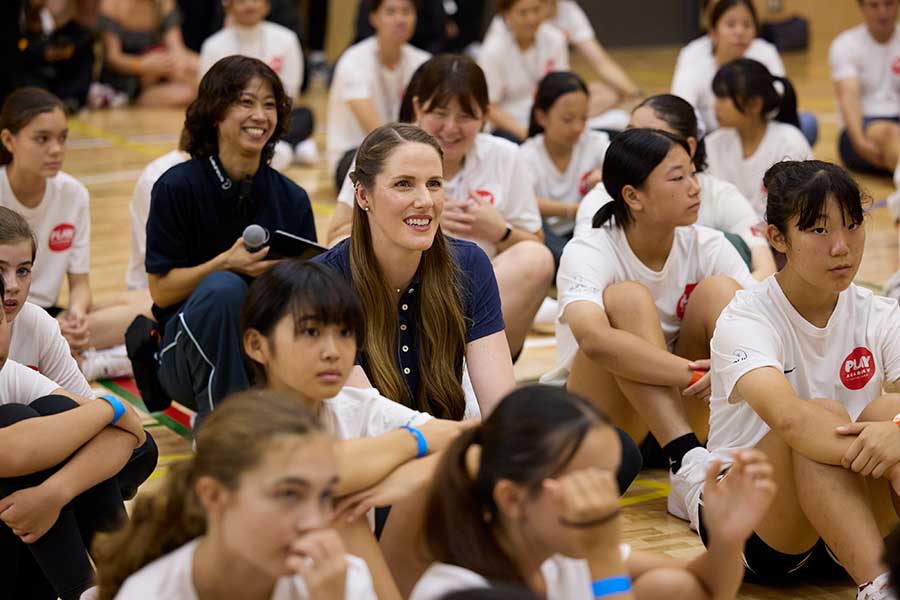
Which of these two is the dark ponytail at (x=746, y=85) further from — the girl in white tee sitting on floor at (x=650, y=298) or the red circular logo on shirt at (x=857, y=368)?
the red circular logo on shirt at (x=857, y=368)

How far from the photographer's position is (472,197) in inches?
159

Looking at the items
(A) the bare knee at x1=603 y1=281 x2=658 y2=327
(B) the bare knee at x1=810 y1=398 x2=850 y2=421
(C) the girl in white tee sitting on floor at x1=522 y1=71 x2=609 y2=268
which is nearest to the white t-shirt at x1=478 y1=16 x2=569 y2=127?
(C) the girl in white tee sitting on floor at x1=522 y1=71 x2=609 y2=268

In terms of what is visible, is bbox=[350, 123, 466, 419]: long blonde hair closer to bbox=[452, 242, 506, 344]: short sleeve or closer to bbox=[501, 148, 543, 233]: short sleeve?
bbox=[452, 242, 506, 344]: short sleeve

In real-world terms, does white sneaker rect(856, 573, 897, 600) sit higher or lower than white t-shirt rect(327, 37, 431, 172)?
lower

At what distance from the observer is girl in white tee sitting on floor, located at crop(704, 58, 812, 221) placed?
4695mm

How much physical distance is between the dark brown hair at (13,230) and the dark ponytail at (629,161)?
4.41 ft

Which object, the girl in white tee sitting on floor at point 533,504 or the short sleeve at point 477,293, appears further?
the short sleeve at point 477,293

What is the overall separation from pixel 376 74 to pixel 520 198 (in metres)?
2.29

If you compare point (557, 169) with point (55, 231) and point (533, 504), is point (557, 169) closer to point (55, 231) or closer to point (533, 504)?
point (55, 231)

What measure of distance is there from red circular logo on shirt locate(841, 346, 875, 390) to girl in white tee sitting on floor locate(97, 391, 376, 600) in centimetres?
129

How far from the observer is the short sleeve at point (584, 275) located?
127 inches

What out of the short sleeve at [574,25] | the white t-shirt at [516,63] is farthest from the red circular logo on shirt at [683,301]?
the short sleeve at [574,25]

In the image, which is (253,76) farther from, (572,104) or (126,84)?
(126,84)

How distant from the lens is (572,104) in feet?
15.8
